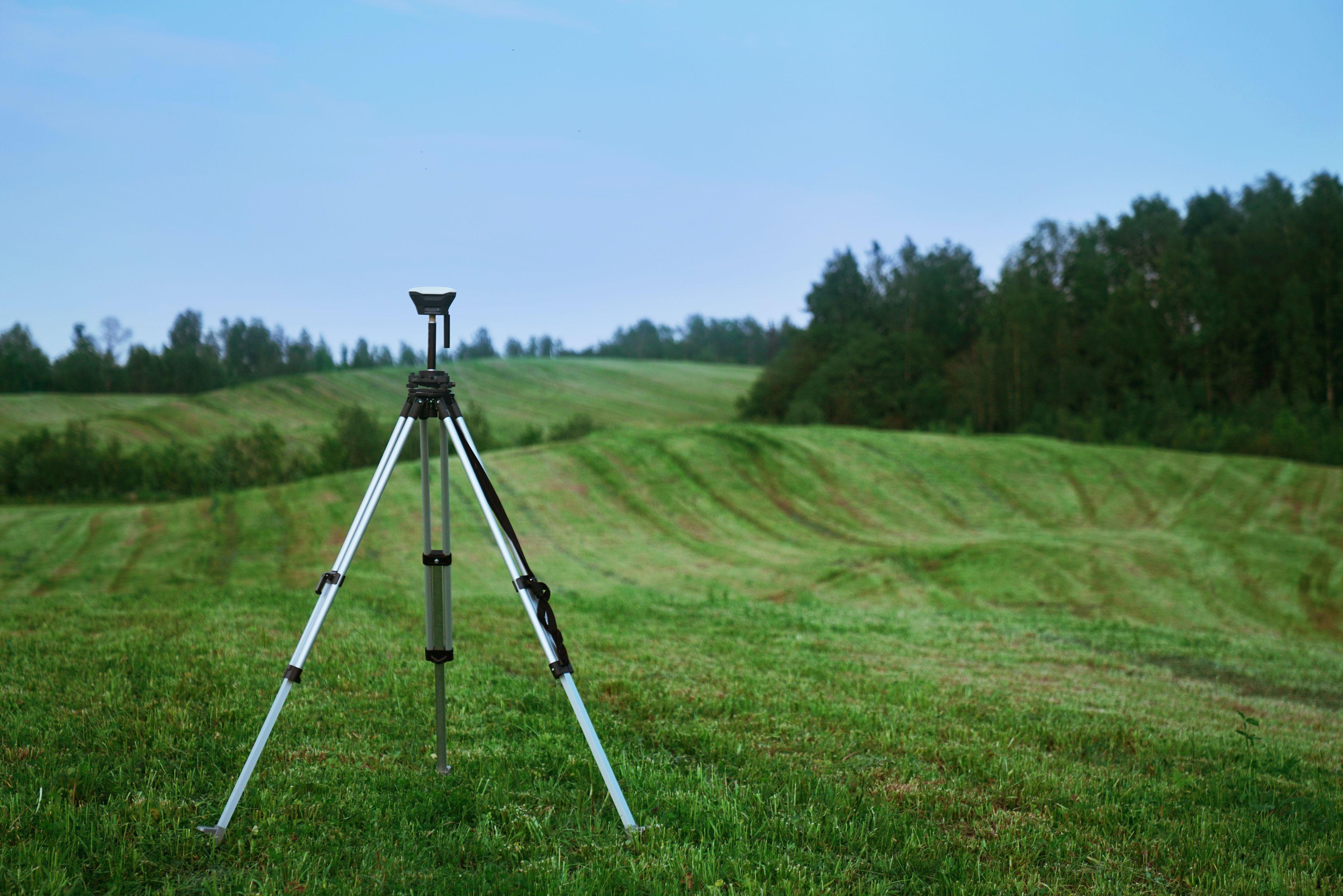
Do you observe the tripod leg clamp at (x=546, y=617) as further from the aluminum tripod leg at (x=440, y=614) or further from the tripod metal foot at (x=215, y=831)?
the tripod metal foot at (x=215, y=831)

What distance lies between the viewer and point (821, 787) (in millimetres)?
4504

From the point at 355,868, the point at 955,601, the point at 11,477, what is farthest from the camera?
the point at 11,477

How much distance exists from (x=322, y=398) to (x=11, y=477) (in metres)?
24.9

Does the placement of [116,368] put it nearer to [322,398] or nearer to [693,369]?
[322,398]

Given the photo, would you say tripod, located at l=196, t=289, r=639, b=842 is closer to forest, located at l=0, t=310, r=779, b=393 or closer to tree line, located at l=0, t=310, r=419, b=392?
forest, located at l=0, t=310, r=779, b=393

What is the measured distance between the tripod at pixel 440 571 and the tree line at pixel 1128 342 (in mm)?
43258

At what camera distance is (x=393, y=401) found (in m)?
63.6

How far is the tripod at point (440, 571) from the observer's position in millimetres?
3727

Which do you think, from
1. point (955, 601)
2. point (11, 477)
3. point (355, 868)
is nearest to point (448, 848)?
point (355, 868)

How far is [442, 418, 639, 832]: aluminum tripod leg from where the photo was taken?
148 inches

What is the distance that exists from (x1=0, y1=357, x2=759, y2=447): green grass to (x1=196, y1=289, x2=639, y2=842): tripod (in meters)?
27.2

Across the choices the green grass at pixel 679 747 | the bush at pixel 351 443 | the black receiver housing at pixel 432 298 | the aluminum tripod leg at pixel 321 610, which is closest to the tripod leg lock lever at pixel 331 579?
the aluminum tripod leg at pixel 321 610

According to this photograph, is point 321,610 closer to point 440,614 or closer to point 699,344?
point 440,614

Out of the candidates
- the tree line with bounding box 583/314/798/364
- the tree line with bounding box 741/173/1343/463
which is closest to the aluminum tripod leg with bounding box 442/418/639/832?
the tree line with bounding box 741/173/1343/463
